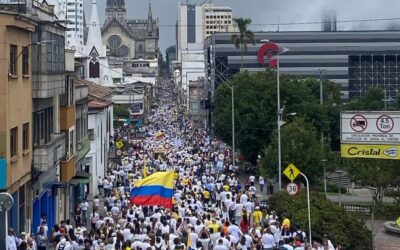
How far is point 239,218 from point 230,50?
106 meters

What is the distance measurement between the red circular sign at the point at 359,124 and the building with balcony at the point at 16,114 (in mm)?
15133

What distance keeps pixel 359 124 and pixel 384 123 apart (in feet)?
3.35

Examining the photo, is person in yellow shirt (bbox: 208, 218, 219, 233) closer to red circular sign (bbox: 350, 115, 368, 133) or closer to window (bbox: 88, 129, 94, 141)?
red circular sign (bbox: 350, 115, 368, 133)

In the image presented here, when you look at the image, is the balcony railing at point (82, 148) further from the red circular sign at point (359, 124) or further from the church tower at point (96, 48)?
the church tower at point (96, 48)

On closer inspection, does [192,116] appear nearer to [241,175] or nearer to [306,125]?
[241,175]

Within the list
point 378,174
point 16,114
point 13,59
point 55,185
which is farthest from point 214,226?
point 378,174

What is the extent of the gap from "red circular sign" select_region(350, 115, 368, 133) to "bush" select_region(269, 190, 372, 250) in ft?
28.9

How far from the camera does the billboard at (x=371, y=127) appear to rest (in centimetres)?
4078

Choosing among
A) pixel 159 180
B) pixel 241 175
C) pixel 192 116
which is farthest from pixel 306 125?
pixel 192 116

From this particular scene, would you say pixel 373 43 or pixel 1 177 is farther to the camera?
pixel 373 43

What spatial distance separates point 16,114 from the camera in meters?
29.3

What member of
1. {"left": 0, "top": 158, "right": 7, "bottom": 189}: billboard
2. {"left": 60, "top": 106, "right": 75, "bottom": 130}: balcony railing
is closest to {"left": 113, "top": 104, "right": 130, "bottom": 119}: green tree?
{"left": 60, "top": 106, "right": 75, "bottom": 130}: balcony railing

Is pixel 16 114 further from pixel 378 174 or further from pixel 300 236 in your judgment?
pixel 378 174

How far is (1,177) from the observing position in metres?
26.8
